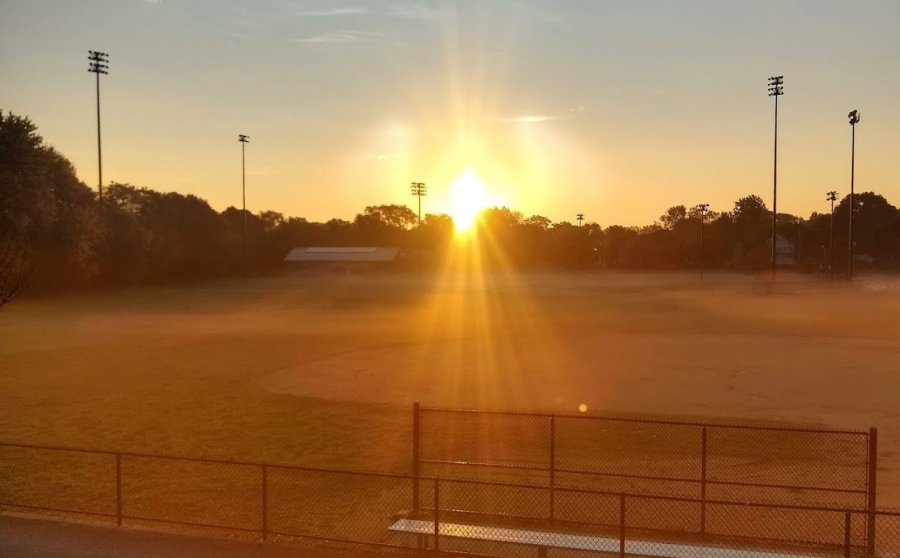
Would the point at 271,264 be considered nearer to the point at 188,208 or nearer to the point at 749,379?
the point at 188,208

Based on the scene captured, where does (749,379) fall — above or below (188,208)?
below

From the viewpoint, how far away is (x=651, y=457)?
1538cm

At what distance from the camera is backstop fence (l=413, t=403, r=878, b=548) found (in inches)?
511

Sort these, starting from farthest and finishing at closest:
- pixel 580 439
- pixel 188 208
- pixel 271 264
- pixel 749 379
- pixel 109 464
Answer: pixel 271 264
pixel 188 208
pixel 749 379
pixel 580 439
pixel 109 464

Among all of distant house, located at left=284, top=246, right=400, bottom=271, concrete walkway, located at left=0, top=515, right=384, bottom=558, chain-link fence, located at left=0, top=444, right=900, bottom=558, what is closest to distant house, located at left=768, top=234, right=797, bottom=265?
Answer: distant house, located at left=284, top=246, right=400, bottom=271

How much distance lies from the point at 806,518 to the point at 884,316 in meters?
41.7

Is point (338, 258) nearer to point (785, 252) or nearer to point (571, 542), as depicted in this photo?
point (785, 252)

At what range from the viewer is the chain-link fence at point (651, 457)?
43.0 feet

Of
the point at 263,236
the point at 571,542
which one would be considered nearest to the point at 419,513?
the point at 571,542

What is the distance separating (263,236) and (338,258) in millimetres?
15224

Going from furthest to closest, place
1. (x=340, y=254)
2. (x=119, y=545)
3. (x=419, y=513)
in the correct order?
(x=340, y=254), (x=419, y=513), (x=119, y=545)

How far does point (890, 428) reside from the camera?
1775cm

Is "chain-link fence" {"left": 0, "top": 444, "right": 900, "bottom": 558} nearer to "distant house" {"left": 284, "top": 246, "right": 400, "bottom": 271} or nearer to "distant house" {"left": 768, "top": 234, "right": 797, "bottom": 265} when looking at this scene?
"distant house" {"left": 284, "top": 246, "right": 400, "bottom": 271}

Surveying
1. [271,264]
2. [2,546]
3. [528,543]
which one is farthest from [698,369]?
[271,264]
